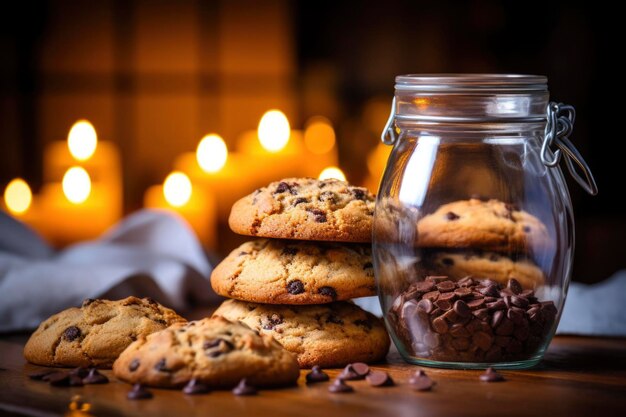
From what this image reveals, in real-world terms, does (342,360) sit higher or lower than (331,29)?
lower

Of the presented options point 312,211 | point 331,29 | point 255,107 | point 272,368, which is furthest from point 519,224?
point 331,29

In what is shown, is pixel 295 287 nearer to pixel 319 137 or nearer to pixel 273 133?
pixel 273 133

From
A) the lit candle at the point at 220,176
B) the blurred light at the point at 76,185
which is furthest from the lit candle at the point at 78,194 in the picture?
the lit candle at the point at 220,176

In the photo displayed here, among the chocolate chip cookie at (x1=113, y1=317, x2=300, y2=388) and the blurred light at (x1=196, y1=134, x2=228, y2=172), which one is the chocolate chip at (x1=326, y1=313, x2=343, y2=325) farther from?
the blurred light at (x1=196, y1=134, x2=228, y2=172)

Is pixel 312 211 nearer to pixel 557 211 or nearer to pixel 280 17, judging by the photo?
pixel 557 211

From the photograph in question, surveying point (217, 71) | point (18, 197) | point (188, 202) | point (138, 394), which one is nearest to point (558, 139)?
point (138, 394)

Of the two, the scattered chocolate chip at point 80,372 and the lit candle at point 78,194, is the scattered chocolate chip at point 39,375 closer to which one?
the scattered chocolate chip at point 80,372
